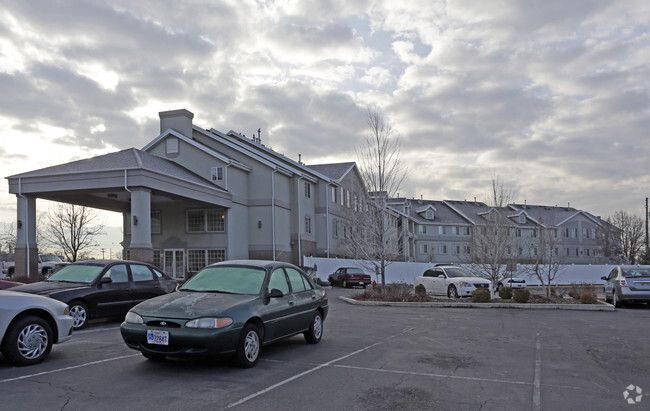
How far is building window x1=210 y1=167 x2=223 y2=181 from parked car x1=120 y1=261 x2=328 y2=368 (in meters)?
24.2

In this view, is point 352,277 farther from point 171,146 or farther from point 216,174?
point 171,146

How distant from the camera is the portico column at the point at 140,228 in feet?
77.7

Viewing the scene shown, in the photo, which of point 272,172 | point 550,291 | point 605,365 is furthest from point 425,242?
point 605,365

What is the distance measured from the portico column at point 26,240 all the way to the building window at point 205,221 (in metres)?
9.04

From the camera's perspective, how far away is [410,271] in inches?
1720

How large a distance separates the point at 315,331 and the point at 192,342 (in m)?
3.38

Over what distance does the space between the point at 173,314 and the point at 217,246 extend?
2574 centimetres

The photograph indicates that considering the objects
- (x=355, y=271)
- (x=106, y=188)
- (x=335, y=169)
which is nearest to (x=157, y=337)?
(x=106, y=188)

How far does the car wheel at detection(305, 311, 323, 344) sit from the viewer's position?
9781 millimetres

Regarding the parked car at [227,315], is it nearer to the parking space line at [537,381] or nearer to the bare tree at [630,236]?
the parking space line at [537,381]

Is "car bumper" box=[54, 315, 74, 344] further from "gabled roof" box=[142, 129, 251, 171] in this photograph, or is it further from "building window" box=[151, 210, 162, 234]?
"building window" box=[151, 210, 162, 234]

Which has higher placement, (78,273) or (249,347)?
(78,273)

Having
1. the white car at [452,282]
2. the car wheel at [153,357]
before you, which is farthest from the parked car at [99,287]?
the white car at [452,282]

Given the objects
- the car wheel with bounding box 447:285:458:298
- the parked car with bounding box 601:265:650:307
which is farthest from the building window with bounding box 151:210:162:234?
the parked car with bounding box 601:265:650:307
